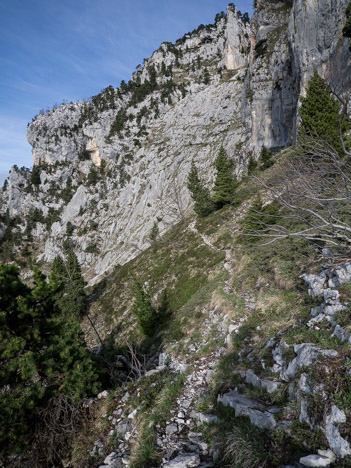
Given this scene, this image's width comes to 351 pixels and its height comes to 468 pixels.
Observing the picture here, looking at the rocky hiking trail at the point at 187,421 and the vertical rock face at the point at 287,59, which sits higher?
the vertical rock face at the point at 287,59

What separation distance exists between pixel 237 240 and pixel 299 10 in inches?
1649

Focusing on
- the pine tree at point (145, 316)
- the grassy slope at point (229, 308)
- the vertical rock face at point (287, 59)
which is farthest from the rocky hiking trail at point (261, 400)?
the vertical rock face at point (287, 59)

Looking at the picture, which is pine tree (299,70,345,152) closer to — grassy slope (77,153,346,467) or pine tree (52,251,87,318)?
grassy slope (77,153,346,467)

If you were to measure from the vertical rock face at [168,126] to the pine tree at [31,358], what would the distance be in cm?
2799

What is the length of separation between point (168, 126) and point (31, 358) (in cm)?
9787

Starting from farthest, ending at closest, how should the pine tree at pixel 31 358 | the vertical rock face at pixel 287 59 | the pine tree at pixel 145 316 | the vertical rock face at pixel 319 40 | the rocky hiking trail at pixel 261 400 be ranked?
the vertical rock face at pixel 287 59 → the vertical rock face at pixel 319 40 → the pine tree at pixel 145 316 → the pine tree at pixel 31 358 → the rocky hiking trail at pixel 261 400

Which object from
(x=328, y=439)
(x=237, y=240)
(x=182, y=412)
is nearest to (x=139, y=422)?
(x=182, y=412)

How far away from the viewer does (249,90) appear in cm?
5600

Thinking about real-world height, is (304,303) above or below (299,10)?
below

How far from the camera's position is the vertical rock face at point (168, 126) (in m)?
42.8

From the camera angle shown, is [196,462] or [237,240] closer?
[196,462]

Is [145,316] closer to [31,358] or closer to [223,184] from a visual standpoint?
[31,358]

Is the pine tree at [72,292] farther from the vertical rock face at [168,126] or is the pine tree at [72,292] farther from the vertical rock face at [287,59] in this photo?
the vertical rock face at [287,59]

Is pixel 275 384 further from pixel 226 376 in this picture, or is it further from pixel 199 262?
pixel 199 262
